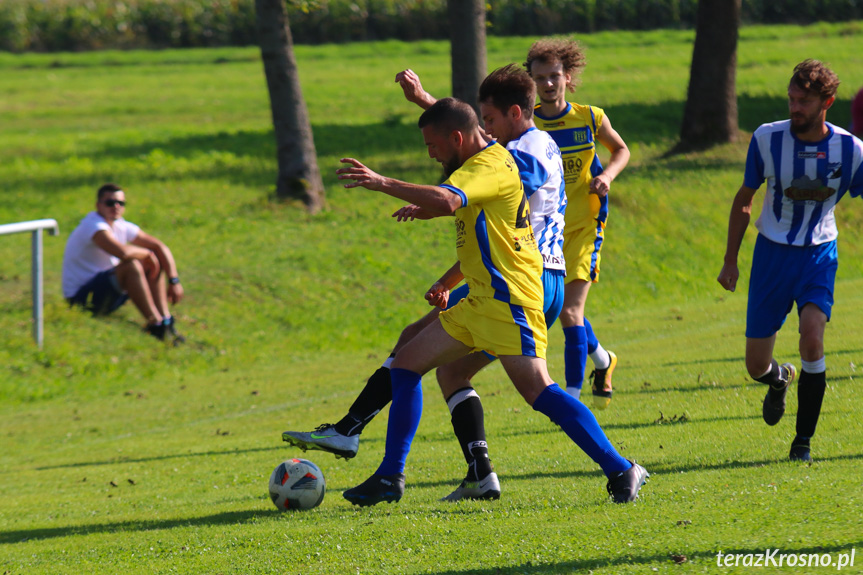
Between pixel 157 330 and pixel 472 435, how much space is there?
27.3 feet

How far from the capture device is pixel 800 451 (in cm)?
582

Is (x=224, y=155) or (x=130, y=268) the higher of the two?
(x=224, y=155)

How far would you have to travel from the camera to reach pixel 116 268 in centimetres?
1298

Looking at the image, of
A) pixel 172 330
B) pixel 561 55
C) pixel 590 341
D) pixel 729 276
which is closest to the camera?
pixel 729 276

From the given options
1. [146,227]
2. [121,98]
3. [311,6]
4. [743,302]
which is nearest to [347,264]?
[146,227]

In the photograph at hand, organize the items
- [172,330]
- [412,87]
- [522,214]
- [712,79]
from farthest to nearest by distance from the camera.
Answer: [712,79] < [172,330] < [412,87] < [522,214]

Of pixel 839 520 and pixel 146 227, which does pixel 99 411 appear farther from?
pixel 839 520

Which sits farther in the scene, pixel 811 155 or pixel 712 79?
pixel 712 79

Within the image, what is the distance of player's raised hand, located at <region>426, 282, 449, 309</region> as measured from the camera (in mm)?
5621

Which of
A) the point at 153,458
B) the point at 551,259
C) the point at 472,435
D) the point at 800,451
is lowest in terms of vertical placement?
the point at 153,458

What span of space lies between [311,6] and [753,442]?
13855 mm

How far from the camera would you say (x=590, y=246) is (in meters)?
7.67

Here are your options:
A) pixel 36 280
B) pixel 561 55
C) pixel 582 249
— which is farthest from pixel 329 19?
pixel 582 249

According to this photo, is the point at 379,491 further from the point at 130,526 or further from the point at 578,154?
the point at 578,154
